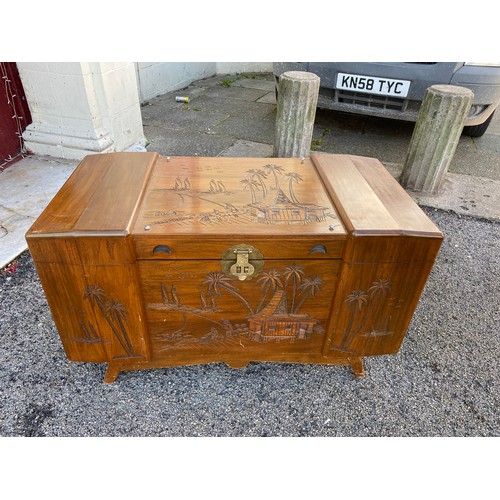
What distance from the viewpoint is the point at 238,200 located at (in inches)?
59.8

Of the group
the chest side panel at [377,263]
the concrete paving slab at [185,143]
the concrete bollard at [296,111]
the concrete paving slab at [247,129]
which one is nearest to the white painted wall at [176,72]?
the concrete paving slab at [185,143]

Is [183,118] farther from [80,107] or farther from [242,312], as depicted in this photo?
[242,312]

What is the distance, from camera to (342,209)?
146 centimetres

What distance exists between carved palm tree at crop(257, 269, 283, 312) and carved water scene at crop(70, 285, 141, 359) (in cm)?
52

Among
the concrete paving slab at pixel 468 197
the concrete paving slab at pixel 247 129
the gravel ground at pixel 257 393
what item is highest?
the concrete paving slab at pixel 247 129

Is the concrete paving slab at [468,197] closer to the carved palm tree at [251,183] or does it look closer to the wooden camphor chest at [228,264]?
the wooden camphor chest at [228,264]

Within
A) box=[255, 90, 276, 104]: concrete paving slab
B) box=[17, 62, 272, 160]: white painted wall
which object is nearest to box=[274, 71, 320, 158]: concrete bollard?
box=[17, 62, 272, 160]: white painted wall

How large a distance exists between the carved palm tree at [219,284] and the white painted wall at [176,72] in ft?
13.6

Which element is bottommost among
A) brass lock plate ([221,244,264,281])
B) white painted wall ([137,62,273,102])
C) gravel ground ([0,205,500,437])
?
gravel ground ([0,205,500,437])

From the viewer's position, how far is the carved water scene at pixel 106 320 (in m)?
1.40

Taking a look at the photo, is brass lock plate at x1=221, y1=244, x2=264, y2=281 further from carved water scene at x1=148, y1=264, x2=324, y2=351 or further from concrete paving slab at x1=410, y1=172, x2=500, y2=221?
concrete paving slab at x1=410, y1=172, x2=500, y2=221

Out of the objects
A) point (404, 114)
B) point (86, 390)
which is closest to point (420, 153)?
point (404, 114)

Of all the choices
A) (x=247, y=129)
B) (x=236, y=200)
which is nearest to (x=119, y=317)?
(x=236, y=200)

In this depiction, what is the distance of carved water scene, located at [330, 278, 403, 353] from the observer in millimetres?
1446
